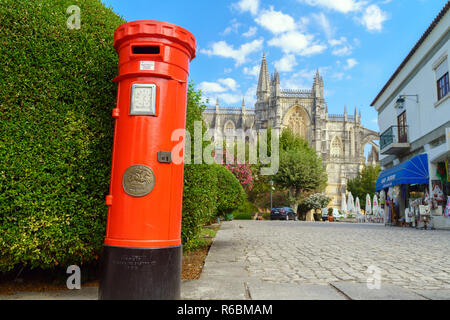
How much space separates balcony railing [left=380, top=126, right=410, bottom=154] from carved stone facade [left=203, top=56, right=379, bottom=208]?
36189mm

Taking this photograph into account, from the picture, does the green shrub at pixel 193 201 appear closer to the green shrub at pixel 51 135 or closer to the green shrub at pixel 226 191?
the green shrub at pixel 51 135

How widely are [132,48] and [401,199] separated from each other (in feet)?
64.3

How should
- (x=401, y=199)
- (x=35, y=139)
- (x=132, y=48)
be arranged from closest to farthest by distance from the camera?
(x=132, y=48) → (x=35, y=139) → (x=401, y=199)

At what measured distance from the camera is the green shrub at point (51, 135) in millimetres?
3125

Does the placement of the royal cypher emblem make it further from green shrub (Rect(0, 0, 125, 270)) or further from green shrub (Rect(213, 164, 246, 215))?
green shrub (Rect(213, 164, 246, 215))

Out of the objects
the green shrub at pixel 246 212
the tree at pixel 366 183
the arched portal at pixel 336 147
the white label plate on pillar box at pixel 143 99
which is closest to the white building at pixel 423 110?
the white label plate on pillar box at pixel 143 99

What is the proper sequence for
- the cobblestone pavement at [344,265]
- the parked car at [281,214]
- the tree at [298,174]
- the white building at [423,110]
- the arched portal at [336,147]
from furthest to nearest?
the arched portal at [336,147] → the tree at [298,174] → the parked car at [281,214] → the white building at [423,110] → the cobblestone pavement at [344,265]

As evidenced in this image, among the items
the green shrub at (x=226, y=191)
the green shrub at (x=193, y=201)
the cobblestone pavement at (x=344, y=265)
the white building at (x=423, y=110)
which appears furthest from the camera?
the white building at (x=423, y=110)

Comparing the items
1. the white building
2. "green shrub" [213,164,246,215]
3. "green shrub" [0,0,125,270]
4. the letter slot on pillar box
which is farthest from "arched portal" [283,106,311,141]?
the letter slot on pillar box

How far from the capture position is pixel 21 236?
3.10m

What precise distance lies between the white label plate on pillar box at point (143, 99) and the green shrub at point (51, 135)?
0.80 metres

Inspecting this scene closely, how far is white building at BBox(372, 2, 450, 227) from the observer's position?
13789mm

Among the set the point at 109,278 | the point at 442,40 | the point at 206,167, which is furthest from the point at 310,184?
the point at 109,278
